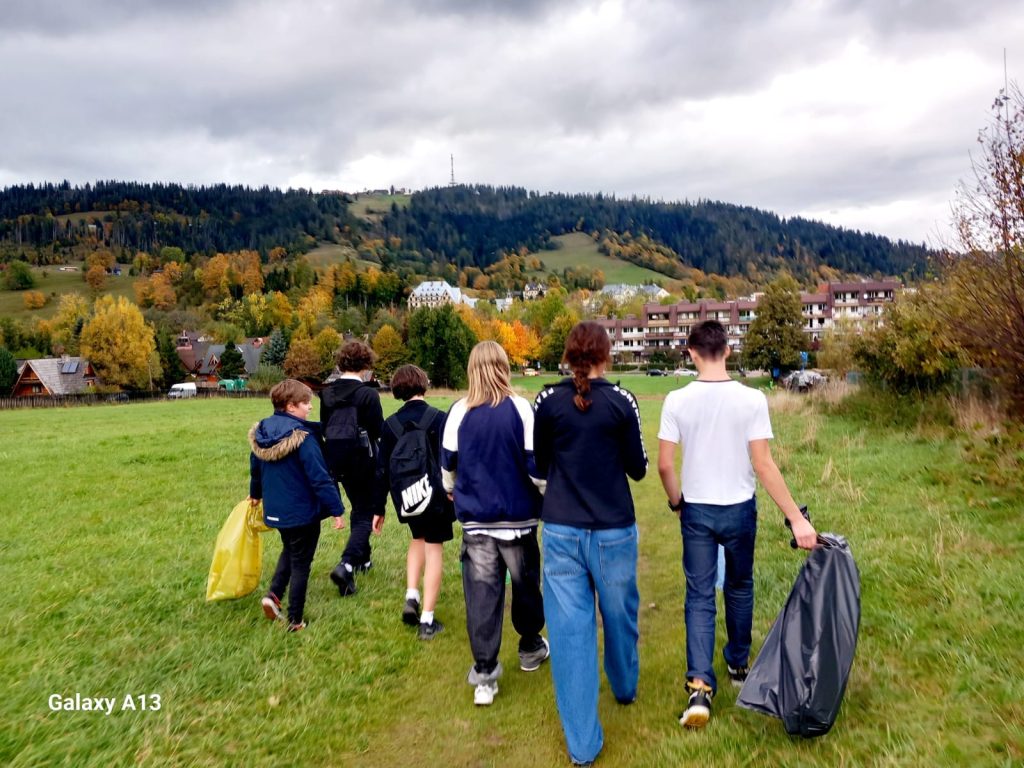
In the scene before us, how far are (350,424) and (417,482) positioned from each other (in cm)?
134

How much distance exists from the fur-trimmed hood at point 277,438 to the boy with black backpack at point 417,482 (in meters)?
0.68

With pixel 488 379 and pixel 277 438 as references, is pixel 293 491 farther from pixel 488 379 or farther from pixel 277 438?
pixel 488 379

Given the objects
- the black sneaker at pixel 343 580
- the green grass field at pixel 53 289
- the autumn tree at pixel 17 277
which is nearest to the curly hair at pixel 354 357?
the black sneaker at pixel 343 580

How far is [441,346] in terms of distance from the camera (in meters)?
63.2

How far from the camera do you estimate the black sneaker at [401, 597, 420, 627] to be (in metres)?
5.38

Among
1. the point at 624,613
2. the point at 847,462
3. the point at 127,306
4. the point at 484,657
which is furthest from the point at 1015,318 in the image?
the point at 127,306

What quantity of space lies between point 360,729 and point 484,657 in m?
0.86

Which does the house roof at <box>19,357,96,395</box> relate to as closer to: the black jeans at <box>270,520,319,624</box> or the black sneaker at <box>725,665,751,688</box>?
the black jeans at <box>270,520,319,624</box>

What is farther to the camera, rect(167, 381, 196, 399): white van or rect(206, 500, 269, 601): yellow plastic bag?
rect(167, 381, 196, 399): white van

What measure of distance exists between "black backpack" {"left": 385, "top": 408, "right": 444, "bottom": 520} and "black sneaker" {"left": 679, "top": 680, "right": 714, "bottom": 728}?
225cm

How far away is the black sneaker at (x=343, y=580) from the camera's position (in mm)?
6055

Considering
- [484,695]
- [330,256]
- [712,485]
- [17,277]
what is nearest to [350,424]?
[484,695]

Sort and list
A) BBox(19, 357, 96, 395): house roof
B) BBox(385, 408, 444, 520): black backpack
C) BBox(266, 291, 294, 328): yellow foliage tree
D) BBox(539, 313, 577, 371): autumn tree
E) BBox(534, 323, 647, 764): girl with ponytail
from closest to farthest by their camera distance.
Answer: BBox(534, 323, 647, 764): girl with ponytail → BBox(385, 408, 444, 520): black backpack → BBox(19, 357, 96, 395): house roof → BBox(539, 313, 577, 371): autumn tree → BBox(266, 291, 294, 328): yellow foliage tree

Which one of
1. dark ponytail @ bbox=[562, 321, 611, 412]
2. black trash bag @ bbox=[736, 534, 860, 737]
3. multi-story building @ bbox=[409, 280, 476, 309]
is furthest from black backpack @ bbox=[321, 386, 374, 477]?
multi-story building @ bbox=[409, 280, 476, 309]
